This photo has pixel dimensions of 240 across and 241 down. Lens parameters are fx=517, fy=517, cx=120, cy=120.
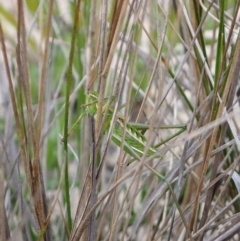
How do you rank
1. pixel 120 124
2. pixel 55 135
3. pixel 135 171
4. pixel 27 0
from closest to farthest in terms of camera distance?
1. pixel 135 171
2. pixel 120 124
3. pixel 55 135
4. pixel 27 0

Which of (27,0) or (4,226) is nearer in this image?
(4,226)

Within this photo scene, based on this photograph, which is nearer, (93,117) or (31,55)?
(93,117)

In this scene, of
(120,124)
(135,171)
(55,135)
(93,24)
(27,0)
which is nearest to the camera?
(135,171)

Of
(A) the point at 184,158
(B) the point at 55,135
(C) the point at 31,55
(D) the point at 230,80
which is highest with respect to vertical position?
(D) the point at 230,80

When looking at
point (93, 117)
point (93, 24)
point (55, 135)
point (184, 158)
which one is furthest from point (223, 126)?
point (55, 135)

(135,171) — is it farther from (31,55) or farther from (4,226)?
(31,55)

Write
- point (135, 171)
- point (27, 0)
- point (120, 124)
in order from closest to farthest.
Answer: point (135, 171), point (120, 124), point (27, 0)

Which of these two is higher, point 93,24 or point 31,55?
point 93,24

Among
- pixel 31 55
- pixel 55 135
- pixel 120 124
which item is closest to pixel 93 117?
pixel 120 124

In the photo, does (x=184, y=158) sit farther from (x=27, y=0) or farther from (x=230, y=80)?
(x=27, y=0)
